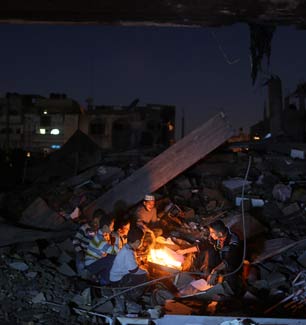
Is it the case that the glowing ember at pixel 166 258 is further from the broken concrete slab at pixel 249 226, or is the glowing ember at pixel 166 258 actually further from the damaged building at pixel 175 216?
the broken concrete slab at pixel 249 226

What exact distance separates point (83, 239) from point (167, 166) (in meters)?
2.81

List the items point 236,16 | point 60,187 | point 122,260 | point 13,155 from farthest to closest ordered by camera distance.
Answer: point 13,155 → point 60,187 → point 122,260 → point 236,16

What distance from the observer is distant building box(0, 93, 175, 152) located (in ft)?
142

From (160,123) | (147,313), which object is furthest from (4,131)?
(147,313)

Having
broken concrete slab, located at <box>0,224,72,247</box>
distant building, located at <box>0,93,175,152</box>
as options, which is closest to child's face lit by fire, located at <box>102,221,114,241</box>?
broken concrete slab, located at <box>0,224,72,247</box>

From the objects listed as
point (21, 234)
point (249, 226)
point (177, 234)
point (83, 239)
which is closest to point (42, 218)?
point (21, 234)

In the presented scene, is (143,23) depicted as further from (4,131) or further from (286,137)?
(4,131)

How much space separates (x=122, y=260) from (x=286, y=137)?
900 centimetres

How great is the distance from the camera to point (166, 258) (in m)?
7.95

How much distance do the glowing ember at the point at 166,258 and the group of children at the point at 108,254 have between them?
642mm

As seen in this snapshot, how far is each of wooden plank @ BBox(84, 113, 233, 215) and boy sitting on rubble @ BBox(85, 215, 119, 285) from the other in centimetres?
238

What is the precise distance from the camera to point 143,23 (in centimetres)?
330

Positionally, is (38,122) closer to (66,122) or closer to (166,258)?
(66,122)

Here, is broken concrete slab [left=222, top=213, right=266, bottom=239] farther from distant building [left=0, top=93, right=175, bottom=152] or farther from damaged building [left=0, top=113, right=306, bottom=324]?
distant building [left=0, top=93, right=175, bottom=152]
